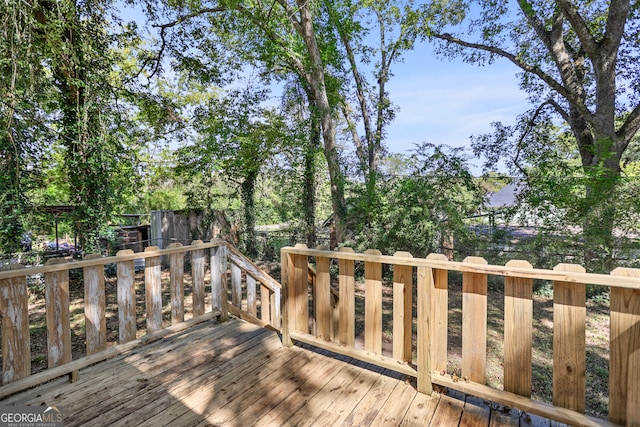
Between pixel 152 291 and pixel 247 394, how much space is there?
1.27 metres

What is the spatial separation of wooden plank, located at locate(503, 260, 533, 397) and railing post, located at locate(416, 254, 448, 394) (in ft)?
1.08

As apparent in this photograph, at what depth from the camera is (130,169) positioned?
517cm

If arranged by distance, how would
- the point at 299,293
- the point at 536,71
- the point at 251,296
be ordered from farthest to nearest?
the point at 536,71 → the point at 251,296 → the point at 299,293

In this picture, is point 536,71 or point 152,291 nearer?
point 152,291

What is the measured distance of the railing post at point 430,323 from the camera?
1.78m

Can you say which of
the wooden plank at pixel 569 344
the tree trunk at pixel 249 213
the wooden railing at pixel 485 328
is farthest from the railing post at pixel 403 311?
the tree trunk at pixel 249 213

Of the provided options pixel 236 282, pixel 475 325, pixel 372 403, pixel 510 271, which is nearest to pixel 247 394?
pixel 372 403

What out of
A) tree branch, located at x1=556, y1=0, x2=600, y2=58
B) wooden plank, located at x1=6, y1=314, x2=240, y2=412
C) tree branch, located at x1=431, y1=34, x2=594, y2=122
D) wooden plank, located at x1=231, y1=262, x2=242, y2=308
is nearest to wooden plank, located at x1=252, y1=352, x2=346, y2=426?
wooden plank, located at x1=6, y1=314, x2=240, y2=412

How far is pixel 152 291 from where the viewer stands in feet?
8.31

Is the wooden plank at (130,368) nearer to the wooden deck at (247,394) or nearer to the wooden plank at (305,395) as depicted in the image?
the wooden deck at (247,394)

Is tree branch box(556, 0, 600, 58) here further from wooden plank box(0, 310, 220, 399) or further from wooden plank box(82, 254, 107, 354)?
wooden plank box(82, 254, 107, 354)

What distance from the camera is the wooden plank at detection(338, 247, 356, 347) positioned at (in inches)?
85.7

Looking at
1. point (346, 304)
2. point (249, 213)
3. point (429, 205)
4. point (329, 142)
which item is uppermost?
point (329, 142)

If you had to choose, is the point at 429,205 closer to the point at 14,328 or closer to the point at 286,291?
the point at 286,291
